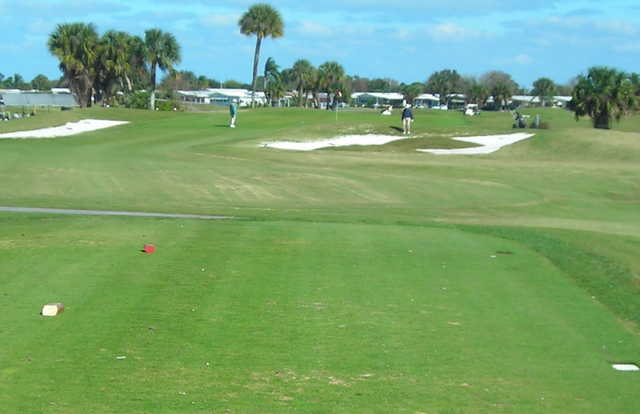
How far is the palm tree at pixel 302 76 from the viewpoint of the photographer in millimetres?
139738

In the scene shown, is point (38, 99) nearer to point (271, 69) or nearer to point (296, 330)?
point (271, 69)

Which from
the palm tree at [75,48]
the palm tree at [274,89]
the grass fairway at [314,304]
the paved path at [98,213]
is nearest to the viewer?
the grass fairway at [314,304]

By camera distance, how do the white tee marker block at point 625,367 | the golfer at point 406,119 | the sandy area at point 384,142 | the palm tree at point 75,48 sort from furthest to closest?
the palm tree at point 75,48 < the golfer at point 406,119 < the sandy area at point 384,142 < the white tee marker block at point 625,367

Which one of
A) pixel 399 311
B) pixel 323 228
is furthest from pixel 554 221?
pixel 399 311

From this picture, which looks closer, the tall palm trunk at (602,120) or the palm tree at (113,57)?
the tall palm trunk at (602,120)

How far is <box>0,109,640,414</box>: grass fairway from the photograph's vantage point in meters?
7.87

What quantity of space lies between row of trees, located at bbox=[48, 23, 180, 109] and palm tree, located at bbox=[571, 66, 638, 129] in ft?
171

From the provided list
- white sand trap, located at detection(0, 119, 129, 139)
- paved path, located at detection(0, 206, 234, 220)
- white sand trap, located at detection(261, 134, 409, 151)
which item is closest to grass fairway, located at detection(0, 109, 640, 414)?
paved path, located at detection(0, 206, 234, 220)

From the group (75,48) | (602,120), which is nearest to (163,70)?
(75,48)

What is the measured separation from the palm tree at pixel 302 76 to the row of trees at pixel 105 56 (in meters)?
40.3

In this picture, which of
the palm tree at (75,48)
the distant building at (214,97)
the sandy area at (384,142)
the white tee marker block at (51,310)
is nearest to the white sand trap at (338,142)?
the sandy area at (384,142)

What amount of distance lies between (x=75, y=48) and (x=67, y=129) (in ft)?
133

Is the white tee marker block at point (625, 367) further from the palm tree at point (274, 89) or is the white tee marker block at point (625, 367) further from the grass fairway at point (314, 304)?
the palm tree at point (274, 89)

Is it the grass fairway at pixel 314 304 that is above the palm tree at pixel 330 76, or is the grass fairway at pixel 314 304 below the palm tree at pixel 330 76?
below
